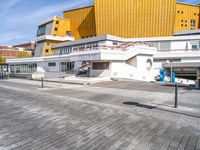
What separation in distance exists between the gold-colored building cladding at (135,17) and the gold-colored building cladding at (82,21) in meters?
5.66

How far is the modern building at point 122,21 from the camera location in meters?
45.9

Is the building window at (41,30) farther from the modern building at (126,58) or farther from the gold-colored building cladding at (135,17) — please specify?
the gold-colored building cladding at (135,17)

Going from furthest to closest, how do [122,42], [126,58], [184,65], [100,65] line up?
[122,42], [184,65], [100,65], [126,58]

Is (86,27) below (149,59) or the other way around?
the other way around

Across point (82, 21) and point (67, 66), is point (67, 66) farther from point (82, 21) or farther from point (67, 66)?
point (82, 21)

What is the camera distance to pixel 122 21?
49.3 metres

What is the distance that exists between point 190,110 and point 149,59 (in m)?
25.2

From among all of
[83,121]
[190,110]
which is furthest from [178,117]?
[83,121]

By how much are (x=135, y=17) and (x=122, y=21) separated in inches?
146

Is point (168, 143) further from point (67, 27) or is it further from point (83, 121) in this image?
point (67, 27)

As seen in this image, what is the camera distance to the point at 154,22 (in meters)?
46.6

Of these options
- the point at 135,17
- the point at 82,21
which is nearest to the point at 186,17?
the point at 135,17

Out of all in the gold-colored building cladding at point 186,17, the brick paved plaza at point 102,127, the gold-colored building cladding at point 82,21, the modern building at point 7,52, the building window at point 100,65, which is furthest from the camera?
the modern building at point 7,52

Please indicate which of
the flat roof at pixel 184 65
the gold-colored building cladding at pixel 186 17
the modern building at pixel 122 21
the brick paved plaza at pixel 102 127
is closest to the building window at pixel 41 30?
the modern building at pixel 122 21
